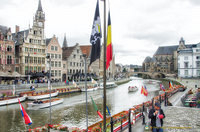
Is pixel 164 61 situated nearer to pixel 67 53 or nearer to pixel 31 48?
pixel 67 53

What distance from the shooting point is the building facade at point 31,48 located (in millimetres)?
46750

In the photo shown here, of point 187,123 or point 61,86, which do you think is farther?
point 61,86

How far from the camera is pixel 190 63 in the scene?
257ft

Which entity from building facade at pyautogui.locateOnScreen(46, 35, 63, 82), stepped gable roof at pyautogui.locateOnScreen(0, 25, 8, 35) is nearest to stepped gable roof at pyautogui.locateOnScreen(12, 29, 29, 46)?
stepped gable roof at pyautogui.locateOnScreen(0, 25, 8, 35)

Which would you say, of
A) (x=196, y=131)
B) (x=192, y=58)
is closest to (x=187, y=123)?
(x=196, y=131)

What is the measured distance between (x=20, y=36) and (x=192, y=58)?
6832 centimetres

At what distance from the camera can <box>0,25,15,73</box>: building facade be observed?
137ft

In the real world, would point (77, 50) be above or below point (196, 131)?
above

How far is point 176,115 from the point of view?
15555 millimetres

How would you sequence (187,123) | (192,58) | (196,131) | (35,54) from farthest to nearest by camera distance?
(192,58) < (35,54) < (187,123) < (196,131)

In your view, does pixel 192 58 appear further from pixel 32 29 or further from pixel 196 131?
pixel 196 131

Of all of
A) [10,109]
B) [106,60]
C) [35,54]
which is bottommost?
[10,109]

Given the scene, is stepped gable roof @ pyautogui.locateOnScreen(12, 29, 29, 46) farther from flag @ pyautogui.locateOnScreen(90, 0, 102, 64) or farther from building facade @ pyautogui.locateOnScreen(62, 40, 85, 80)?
flag @ pyautogui.locateOnScreen(90, 0, 102, 64)

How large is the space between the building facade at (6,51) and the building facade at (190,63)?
68333 mm
